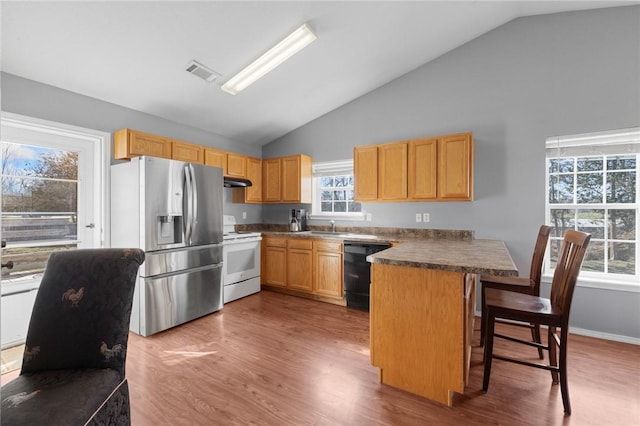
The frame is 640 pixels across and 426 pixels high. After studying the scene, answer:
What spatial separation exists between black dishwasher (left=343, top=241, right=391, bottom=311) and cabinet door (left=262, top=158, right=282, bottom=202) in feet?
5.63

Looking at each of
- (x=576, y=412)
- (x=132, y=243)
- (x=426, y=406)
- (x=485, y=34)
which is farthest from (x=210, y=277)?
(x=485, y=34)

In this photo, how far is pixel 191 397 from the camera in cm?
179

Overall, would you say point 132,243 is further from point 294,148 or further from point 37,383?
point 294,148

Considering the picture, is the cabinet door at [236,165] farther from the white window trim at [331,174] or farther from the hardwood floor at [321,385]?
the hardwood floor at [321,385]

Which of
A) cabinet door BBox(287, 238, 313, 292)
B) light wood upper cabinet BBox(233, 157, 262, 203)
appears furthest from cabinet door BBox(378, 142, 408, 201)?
light wood upper cabinet BBox(233, 157, 262, 203)

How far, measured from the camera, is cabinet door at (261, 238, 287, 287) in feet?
13.1

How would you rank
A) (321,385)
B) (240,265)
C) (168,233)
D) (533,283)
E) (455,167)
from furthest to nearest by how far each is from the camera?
(240,265) → (455,167) → (168,233) → (533,283) → (321,385)

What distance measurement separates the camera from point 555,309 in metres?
1.75

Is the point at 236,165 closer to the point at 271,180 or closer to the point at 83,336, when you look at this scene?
the point at 271,180

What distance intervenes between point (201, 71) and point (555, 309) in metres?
3.71

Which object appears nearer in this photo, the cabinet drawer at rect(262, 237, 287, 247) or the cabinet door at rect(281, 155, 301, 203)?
the cabinet drawer at rect(262, 237, 287, 247)

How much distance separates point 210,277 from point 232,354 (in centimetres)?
117

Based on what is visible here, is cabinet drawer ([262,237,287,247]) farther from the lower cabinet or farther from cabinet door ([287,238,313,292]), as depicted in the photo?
cabinet door ([287,238,313,292])

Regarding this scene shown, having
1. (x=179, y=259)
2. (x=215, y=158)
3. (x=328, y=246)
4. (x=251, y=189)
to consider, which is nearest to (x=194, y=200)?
(x=179, y=259)
